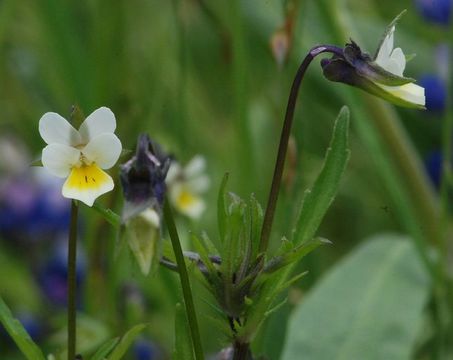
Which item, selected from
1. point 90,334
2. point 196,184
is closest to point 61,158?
point 90,334

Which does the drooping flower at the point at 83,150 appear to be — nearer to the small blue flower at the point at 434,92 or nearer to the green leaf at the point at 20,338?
the green leaf at the point at 20,338

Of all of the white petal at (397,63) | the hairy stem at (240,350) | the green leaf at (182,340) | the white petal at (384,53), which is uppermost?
the white petal at (384,53)

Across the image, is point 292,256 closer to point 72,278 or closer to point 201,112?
point 72,278

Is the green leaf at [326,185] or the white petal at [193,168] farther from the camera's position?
the white petal at [193,168]

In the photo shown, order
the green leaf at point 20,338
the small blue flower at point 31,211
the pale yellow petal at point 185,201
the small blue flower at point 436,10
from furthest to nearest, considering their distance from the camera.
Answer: the small blue flower at point 436,10
the small blue flower at point 31,211
the pale yellow petal at point 185,201
the green leaf at point 20,338

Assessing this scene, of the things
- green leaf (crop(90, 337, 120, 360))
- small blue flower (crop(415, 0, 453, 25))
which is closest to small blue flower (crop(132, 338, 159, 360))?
green leaf (crop(90, 337, 120, 360))

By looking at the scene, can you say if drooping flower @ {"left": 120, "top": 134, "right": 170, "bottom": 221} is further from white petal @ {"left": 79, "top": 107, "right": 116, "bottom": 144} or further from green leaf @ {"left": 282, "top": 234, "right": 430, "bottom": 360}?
green leaf @ {"left": 282, "top": 234, "right": 430, "bottom": 360}

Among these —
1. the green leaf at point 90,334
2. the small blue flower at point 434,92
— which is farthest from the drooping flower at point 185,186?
the small blue flower at point 434,92

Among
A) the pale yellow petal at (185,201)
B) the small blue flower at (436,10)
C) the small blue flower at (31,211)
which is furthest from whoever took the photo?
the small blue flower at (436,10)
